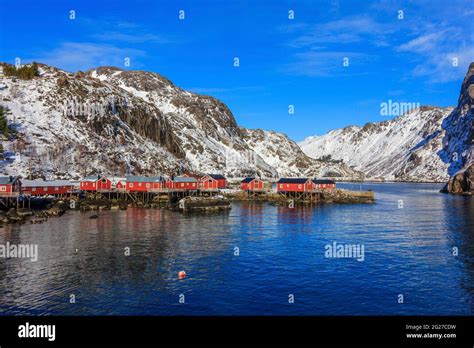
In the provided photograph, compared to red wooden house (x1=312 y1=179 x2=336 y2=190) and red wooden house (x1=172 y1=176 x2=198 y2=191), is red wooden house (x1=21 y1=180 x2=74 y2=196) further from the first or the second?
red wooden house (x1=312 y1=179 x2=336 y2=190)

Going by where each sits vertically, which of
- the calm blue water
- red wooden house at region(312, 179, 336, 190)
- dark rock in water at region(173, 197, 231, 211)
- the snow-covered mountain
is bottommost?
the calm blue water

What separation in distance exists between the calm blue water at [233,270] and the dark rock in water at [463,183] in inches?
4153

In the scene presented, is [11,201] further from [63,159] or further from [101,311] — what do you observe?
[101,311]

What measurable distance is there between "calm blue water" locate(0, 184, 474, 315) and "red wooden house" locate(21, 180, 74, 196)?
78.2 ft

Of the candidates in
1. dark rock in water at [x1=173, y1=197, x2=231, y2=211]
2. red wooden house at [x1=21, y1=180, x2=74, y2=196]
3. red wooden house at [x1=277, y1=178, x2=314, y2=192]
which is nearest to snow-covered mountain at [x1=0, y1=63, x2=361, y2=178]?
red wooden house at [x1=21, y1=180, x2=74, y2=196]

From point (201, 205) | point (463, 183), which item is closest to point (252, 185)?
point (201, 205)

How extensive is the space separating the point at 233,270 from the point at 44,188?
68054mm

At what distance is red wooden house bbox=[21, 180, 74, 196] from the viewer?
88.6 meters

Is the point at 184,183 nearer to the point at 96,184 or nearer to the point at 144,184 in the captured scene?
the point at 144,184
